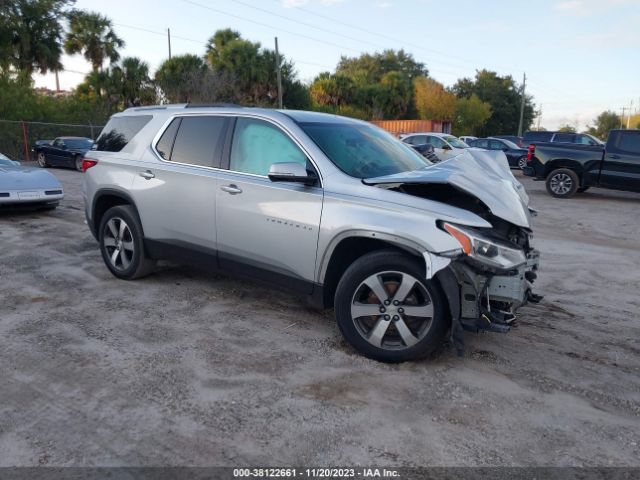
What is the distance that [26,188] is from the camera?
29.4 ft

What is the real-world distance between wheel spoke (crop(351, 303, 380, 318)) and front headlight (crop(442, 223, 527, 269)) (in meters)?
0.74

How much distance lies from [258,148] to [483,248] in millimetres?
2076

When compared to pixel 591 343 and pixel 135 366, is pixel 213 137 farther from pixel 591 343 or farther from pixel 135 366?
pixel 591 343

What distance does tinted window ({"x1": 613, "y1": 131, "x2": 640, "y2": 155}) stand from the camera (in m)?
13.0

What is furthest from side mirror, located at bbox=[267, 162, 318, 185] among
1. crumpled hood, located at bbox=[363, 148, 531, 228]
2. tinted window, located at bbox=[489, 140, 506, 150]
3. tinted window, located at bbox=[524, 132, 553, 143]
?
tinted window, located at bbox=[524, 132, 553, 143]

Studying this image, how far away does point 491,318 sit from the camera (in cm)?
353

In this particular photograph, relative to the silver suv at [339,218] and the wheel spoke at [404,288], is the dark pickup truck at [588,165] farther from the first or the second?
the wheel spoke at [404,288]

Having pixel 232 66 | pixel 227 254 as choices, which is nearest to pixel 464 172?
pixel 227 254

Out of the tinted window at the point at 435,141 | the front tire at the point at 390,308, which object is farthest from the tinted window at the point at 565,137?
the front tire at the point at 390,308

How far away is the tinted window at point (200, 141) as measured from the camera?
468cm

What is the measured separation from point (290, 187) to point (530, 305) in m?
2.75

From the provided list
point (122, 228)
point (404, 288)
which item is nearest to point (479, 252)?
point (404, 288)

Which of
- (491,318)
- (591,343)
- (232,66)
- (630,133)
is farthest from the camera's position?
(232,66)

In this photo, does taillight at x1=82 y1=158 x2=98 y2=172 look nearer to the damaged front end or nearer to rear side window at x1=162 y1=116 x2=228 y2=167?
rear side window at x1=162 y1=116 x2=228 y2=167
